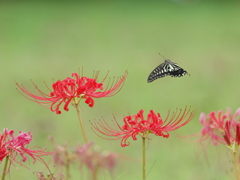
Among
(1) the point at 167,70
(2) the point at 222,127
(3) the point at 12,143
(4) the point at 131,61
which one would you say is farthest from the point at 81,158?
(4) the point at 131,61

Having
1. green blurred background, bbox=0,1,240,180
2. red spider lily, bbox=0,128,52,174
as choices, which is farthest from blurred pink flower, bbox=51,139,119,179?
green blurred background, bbox=0,1,240,180

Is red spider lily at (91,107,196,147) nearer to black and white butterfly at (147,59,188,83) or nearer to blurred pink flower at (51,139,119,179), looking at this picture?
blurred pink flower at (51,139,119,179)

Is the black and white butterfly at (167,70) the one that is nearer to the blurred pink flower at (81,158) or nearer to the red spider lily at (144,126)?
the red spider lily at (144,126)

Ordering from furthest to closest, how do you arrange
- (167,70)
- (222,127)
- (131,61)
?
(131,61) → (167,70) → (222,127)

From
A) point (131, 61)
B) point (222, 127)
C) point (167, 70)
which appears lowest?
point (222, 127)

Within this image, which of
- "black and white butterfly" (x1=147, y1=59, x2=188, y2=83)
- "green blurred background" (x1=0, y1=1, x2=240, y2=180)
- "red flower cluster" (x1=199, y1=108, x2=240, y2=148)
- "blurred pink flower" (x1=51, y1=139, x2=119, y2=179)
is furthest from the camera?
"green blurred background" (x1=0, y1=1, x2=240, y2=180)

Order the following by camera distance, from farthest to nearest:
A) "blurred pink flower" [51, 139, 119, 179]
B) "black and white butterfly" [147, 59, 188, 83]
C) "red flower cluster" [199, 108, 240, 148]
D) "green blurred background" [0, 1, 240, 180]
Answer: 1. "green blurred background" [0, 1, 240, 180]
2. "black and white butterfly" [147, 59, 188, 83]
3. "red flower cluster" [199, 108, 240, 148]
4. "blurred pink flower" [51, 139, 119, 179]

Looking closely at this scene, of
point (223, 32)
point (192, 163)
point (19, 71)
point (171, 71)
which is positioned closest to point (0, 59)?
point (19, 71)

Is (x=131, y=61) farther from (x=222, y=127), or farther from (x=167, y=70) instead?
(x=222, y=127)
